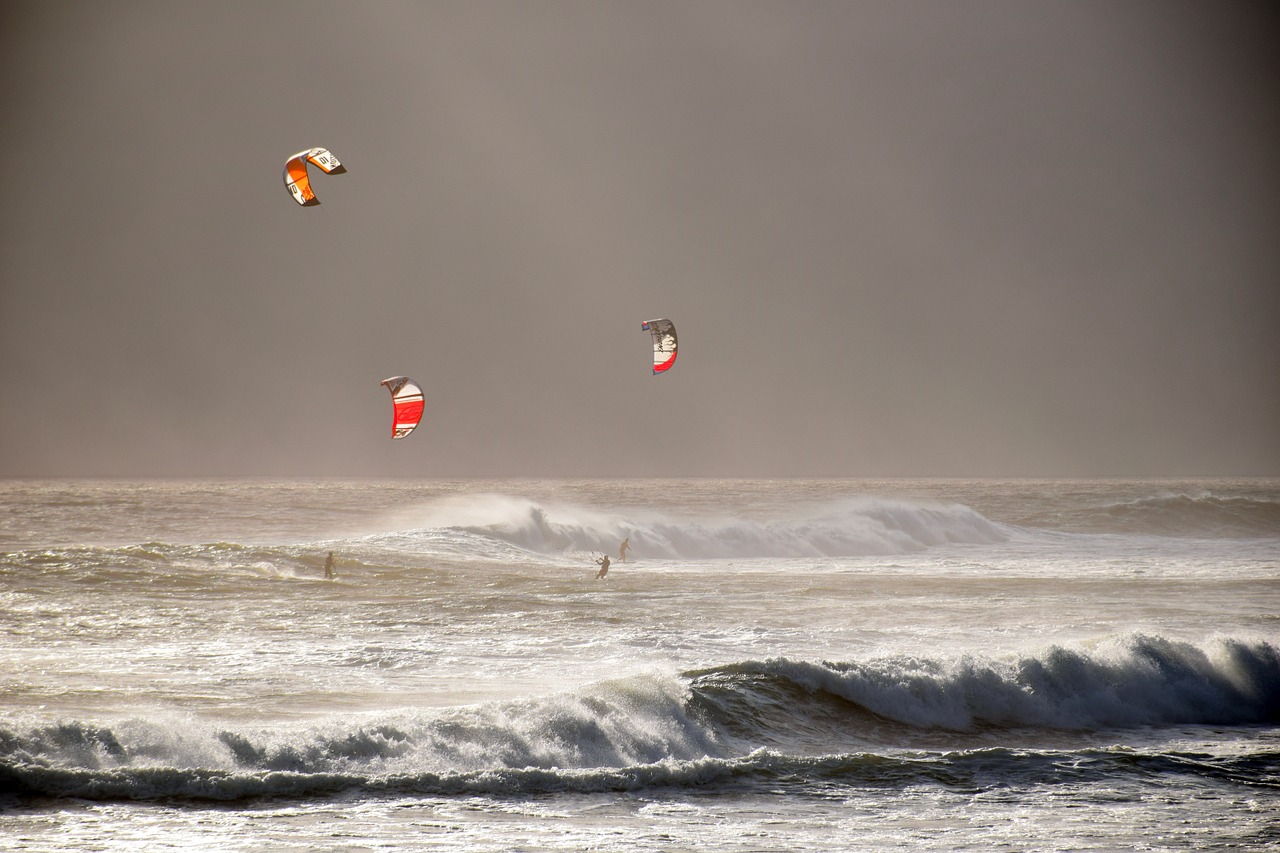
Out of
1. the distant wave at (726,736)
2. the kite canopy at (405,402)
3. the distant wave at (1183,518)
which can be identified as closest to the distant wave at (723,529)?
the distant wave at (1183,518)

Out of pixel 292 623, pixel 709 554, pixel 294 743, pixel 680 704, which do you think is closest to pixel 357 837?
pixel 294 743

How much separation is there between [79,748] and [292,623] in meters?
7.31

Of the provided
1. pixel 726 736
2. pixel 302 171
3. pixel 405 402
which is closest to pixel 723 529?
pixel 405 402

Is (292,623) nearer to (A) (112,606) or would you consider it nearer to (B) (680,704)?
(A) (112,606)

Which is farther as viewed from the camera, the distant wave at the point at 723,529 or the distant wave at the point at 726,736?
the distant wave at the point at 723,529

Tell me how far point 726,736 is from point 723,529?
28320mm

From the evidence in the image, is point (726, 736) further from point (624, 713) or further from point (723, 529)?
point (723, 529)

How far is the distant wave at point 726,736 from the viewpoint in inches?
311

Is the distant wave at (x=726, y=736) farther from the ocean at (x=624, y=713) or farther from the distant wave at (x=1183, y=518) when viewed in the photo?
the distant wave at (x=1183, y=518)

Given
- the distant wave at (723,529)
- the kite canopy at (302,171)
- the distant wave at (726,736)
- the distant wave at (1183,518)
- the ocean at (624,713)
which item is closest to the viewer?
the ocean at (624,713)

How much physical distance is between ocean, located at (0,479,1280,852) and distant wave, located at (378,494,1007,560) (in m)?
13.0

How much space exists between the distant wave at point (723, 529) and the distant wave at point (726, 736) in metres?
22.3

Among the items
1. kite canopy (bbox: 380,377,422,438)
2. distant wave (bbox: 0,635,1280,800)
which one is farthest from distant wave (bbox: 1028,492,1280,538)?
distant wave (bbox: 0,635,1280,800)

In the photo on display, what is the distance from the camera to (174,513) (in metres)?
49.3
